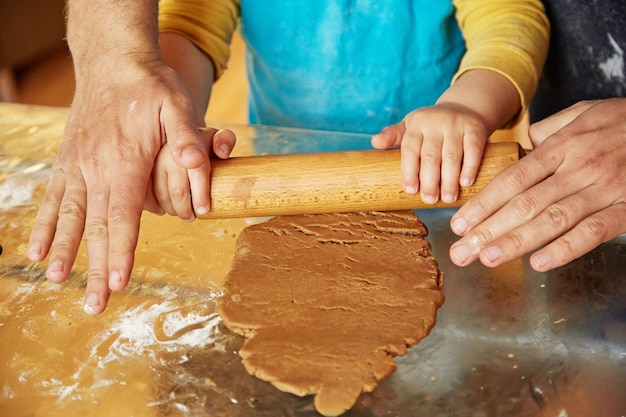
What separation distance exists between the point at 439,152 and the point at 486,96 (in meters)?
0.19

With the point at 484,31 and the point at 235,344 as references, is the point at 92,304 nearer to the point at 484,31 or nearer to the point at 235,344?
the point at 235,344

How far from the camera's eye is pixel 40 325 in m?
0.97

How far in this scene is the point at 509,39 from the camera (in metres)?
1.19

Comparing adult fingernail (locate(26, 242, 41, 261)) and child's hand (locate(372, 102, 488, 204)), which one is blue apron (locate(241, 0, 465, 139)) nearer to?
child's hand (locate(372, 102, 488, 204))

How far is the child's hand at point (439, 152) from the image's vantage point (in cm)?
96

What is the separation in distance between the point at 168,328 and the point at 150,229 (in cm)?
26

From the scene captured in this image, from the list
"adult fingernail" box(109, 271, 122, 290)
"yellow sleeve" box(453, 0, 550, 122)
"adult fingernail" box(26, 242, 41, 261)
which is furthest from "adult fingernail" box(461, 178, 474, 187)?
"adult fingernail" box(26, 242, 41, 261)

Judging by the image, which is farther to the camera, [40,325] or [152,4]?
[152,4]

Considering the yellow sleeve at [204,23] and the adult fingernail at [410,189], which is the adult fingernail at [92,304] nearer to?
the adult fingernail at [410,189]

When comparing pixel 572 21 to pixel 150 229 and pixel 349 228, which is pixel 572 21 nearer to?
pixel 349 228

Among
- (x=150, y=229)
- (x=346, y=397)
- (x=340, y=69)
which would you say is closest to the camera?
(x=346, y=397)

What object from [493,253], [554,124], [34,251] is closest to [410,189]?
[493,253]

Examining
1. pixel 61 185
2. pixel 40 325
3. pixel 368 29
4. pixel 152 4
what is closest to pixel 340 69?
pixel 368 29

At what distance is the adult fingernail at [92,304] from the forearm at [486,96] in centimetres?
58
